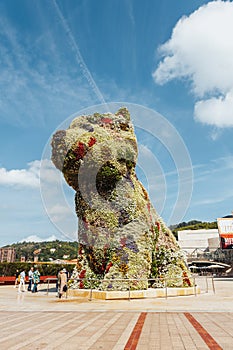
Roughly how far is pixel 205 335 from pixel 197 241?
5739 centimetres

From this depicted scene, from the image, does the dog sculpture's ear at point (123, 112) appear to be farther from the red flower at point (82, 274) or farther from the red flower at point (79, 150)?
the red flower at point (82, 274)

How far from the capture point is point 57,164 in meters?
14.3

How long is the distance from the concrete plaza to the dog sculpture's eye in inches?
202

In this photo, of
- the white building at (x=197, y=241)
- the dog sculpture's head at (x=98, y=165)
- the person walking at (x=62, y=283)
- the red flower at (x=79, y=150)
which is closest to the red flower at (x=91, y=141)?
the dog sculpture's head at (x=98, y=165)

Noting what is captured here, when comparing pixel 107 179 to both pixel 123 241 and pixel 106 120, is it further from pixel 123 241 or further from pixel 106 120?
pixel 106 120

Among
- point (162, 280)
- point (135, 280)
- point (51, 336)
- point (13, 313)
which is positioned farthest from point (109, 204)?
point (51, 336)

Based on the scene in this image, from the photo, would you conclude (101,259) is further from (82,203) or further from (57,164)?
(57,164)

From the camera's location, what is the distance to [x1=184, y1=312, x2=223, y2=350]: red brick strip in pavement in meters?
5.57

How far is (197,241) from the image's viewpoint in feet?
202

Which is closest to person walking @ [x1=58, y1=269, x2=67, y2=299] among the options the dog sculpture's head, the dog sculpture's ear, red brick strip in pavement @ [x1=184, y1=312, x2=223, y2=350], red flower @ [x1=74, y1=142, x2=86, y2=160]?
the dog sculpture's head

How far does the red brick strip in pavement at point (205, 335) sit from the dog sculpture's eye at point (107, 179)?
22.4 ft

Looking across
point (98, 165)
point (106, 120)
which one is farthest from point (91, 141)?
point (106, 120)

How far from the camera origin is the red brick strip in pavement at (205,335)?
18.3 feet

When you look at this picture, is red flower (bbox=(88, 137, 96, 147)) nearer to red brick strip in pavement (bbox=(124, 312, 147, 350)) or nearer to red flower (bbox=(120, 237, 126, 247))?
red flower (bbox=(120, 237, 126, 247))
